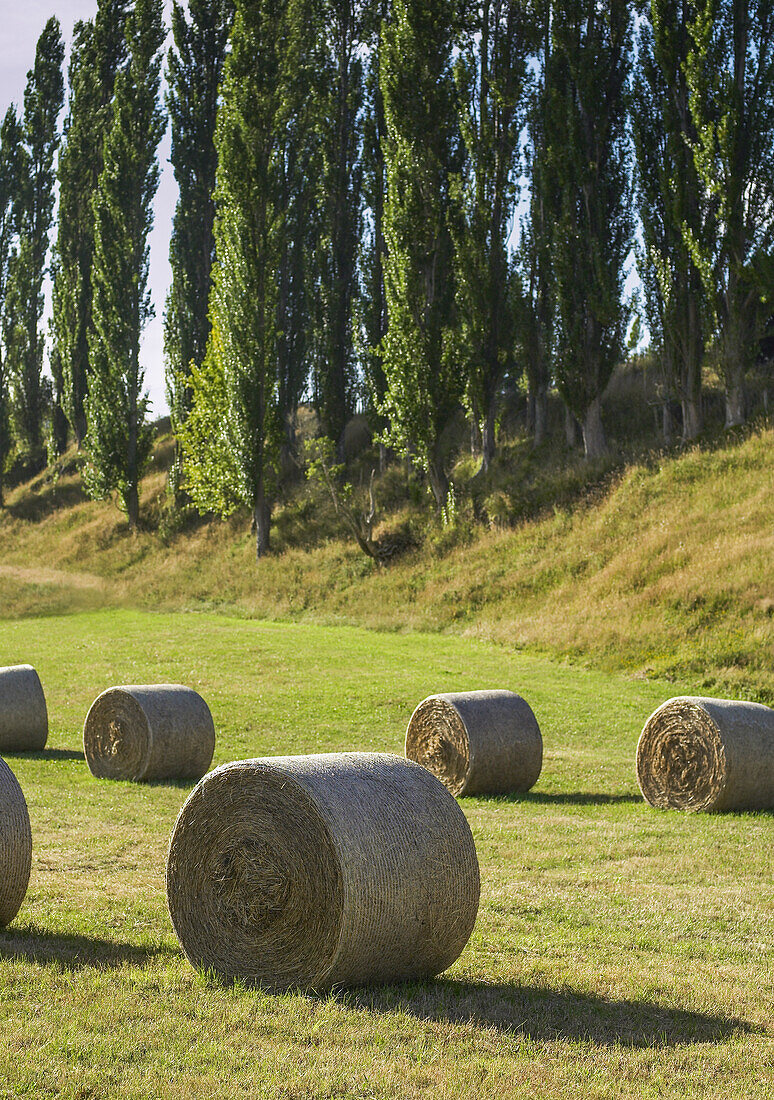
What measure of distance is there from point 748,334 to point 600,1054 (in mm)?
28563

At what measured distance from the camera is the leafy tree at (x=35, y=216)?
59594mm

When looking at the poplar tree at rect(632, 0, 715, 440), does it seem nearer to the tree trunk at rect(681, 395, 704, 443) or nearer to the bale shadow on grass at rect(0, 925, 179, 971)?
the tree trunk at rect(681, 395, 704, 443)

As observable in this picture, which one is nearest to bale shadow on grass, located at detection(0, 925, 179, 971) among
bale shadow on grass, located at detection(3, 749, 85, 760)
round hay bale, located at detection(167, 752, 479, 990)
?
round hay bale, located at detection(167, 752, 479, 990)

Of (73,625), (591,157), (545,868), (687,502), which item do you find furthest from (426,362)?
(545,868)

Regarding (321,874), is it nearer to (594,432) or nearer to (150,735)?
(150,735)

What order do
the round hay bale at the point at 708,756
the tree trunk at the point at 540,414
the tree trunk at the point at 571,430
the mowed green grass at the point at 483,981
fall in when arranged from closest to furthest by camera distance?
the mowed green grass at the point at 483,981
the round hay bale at the point at 708,756
the tree trunk at the point at 571,430
the tree trunk at the point at 540,414

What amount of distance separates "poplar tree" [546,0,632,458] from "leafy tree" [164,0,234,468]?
21856mm

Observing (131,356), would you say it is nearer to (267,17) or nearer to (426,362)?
(267,17)

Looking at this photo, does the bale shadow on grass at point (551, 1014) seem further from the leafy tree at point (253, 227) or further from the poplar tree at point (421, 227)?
the leafy tree at point (253, 227)

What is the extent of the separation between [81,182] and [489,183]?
30.1 m

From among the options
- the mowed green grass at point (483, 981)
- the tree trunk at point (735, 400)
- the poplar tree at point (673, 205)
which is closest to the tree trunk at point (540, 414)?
the poplar tree at point (673, 205)

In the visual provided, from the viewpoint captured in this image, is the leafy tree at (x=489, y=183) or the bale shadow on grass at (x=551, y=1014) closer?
the bale shadow on grass at (x=551, y=1014)

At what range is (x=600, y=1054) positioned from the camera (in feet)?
16.0

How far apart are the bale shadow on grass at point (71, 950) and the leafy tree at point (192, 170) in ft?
147
